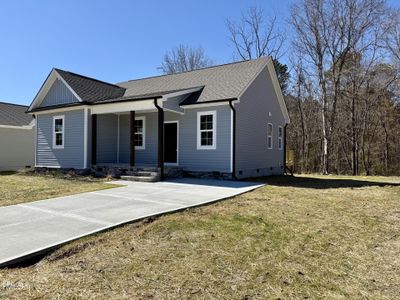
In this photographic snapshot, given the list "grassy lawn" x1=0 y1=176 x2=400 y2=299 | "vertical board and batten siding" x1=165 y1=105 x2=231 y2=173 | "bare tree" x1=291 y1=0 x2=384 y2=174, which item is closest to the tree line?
"bare tree" x1=291 y1=0 x2=384 y2=174

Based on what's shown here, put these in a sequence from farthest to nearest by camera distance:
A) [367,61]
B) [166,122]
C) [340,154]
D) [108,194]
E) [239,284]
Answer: [340,154], [367,61], [166,122], [108,194], [239,284]

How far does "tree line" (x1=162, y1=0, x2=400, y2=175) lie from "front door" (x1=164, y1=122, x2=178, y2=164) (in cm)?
1248

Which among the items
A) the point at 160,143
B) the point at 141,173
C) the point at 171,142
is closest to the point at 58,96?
the point at 171,142

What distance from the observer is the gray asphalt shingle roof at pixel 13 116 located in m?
19.6

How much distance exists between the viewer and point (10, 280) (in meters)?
3.30

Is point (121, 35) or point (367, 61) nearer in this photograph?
point (121, 35)

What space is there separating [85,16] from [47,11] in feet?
6.34

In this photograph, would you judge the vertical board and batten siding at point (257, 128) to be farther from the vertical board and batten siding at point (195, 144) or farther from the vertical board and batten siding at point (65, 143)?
the vertical board and batten siding at point (65, 143)

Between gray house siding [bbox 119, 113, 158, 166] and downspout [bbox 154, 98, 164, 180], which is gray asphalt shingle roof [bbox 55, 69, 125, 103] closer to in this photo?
gray house siding [bbox 119, 113, 158, 166]

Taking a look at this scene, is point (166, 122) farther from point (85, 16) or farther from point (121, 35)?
point (121, 35)

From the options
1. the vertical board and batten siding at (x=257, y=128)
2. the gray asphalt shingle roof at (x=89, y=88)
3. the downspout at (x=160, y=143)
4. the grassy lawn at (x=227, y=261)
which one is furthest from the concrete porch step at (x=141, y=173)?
the grassy lawn at (x=227, y=261)

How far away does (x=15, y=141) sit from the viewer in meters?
19.5

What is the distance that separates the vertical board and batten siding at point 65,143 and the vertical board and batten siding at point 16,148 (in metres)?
4.04

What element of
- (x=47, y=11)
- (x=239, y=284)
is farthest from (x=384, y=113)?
(x=239, y=284)
